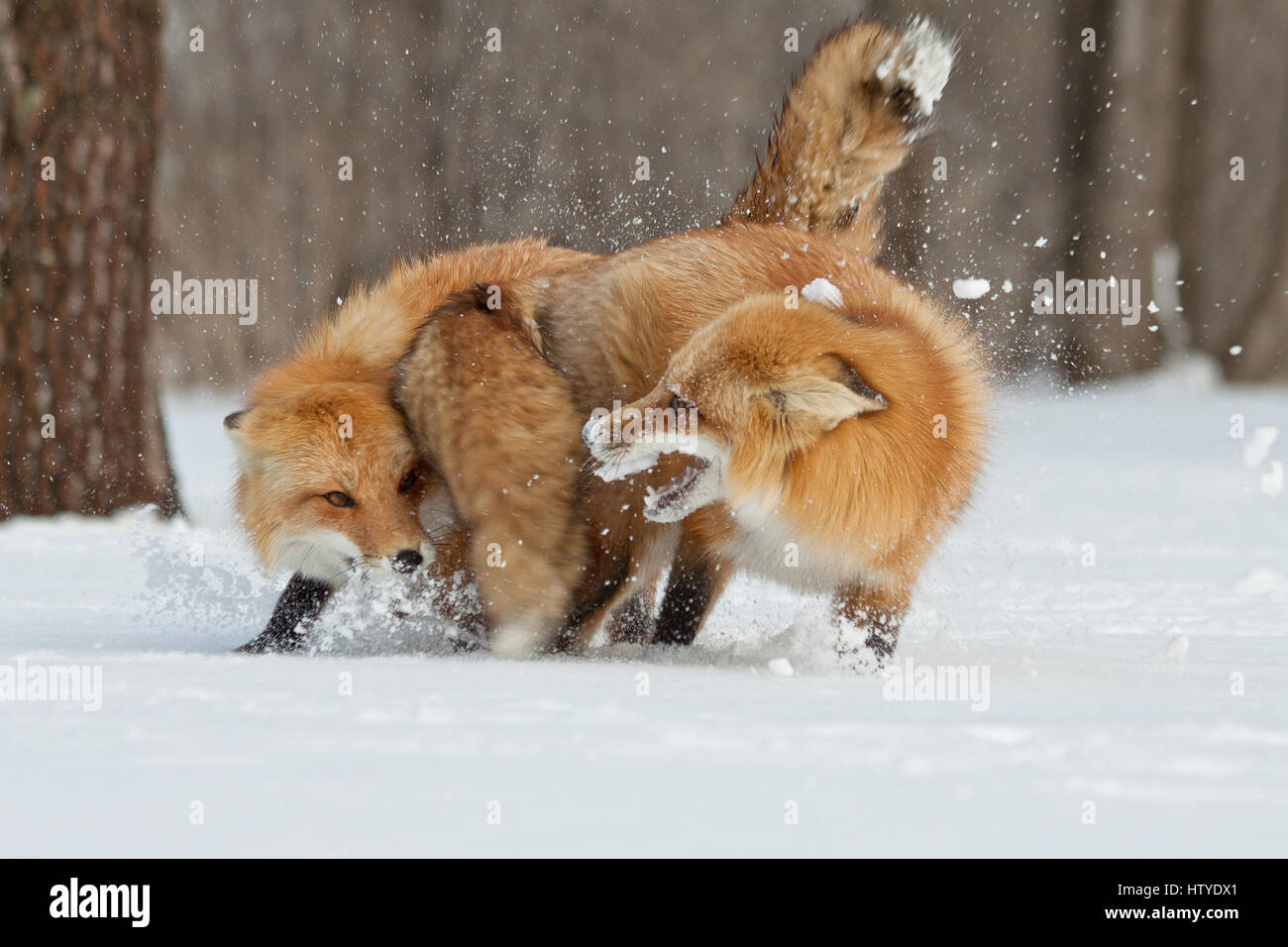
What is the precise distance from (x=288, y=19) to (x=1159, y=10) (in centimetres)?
1088

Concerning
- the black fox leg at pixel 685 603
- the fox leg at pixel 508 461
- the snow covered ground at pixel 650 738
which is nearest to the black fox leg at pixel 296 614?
the snow covered ground at pixel 650 738

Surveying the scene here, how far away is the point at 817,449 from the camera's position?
393 centimetres

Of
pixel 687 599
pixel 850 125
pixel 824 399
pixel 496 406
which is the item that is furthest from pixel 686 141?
pixel 824 399

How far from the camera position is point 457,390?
14.6 ft

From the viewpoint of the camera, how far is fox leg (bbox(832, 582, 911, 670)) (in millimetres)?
4188

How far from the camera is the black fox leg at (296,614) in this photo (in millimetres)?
Answer: 4949

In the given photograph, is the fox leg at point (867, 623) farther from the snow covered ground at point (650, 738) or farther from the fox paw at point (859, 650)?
the snow covered ground at point (650, 738)

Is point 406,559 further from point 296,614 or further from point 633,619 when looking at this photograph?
point 633,619

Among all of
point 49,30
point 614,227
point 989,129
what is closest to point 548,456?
point 49,30

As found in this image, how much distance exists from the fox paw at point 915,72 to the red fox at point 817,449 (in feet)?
3.58

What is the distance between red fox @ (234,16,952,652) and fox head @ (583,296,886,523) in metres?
0.37

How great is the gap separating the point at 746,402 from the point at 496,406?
36.2 inches

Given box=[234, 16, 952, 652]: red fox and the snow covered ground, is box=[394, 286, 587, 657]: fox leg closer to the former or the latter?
box=[234, 16, 952, 652]: red fox

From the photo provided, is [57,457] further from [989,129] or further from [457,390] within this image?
[989,129]
